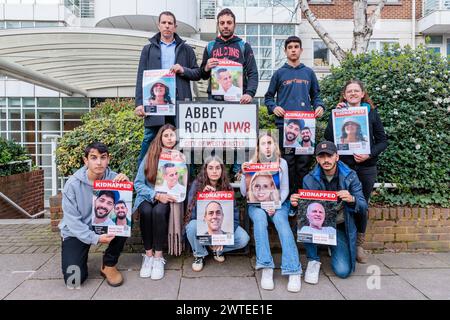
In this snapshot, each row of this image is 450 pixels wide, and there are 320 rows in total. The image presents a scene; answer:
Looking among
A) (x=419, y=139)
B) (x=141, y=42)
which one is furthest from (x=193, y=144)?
(x=141, y=42)

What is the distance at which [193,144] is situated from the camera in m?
4.16

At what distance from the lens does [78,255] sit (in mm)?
3473

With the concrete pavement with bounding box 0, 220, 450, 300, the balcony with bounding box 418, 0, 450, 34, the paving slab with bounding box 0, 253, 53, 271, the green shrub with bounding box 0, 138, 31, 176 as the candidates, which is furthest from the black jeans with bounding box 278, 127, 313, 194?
the balcony with bounding box 418, 0, 450, 34

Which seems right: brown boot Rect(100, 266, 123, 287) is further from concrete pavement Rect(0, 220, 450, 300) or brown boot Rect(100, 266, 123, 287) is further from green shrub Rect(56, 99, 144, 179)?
green shrub Rect(56, 99, 144, 179)

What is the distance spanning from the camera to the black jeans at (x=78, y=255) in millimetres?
3424

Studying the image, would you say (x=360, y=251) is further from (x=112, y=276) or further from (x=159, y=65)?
(x=159, y=65)

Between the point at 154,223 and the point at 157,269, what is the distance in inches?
18.7

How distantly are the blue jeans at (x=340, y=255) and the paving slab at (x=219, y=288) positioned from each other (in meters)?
0.67

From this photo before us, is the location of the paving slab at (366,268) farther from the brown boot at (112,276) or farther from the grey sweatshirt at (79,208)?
the grey sweatshirt at (79,208)

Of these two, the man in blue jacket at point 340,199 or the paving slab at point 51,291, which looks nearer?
the paving slab at point 51,291

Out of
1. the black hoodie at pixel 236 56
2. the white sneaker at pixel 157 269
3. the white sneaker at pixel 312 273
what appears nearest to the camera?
the white sneaker at pixel 312 273

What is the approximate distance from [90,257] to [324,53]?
49.9 feet

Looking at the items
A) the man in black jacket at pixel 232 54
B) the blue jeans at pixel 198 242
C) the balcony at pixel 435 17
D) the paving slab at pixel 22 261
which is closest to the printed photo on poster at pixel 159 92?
the man in black jacket at pixel 232 54
